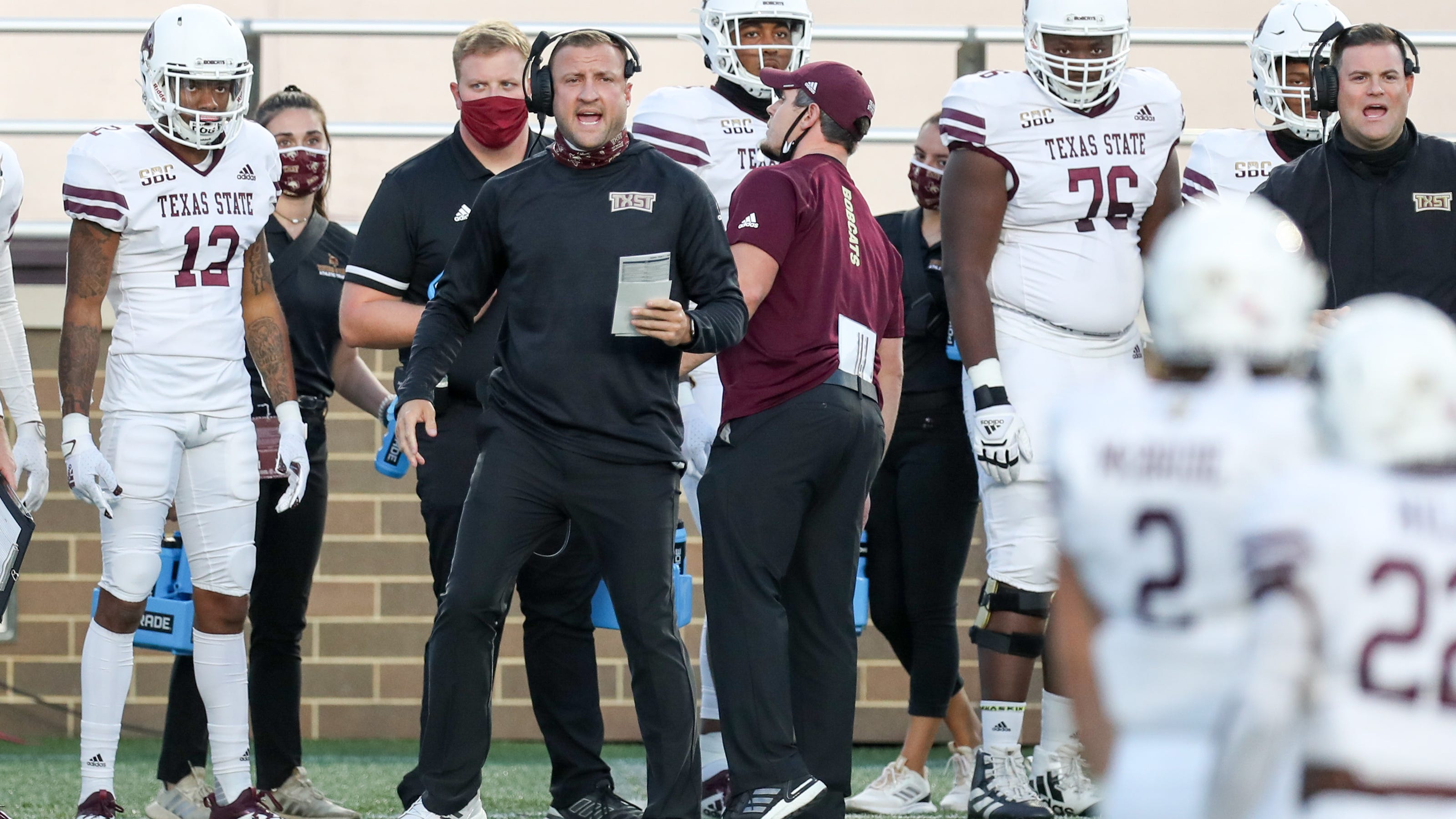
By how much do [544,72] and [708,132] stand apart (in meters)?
0.92

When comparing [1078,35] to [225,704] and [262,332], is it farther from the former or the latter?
[225,704]

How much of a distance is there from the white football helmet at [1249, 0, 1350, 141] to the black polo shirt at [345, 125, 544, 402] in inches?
94.4

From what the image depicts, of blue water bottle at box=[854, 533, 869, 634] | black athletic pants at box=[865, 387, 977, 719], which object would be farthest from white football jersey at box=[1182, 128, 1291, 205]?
blue water bottle at box=[854, 533, 869, 634]

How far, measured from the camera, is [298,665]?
5145mm

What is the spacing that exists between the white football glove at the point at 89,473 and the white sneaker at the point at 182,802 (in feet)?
2.86

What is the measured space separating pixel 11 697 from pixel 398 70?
2.92 m

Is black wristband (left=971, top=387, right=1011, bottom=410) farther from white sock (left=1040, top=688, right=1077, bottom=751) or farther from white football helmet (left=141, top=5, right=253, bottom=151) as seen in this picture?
white football helmet (left=141, top=5, right=253, bottom=151)

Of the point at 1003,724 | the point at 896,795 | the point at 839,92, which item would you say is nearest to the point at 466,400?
the point at 839,92

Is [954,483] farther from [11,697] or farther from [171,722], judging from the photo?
[11,697]

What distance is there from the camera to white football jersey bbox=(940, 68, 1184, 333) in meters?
4.57

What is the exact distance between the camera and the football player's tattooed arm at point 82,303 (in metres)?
4.47

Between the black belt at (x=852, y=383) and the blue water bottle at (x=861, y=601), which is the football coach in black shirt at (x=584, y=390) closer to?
the black belt at (x=852, y=383)

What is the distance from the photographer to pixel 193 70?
4.55 metres

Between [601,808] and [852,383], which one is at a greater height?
[852,383]
